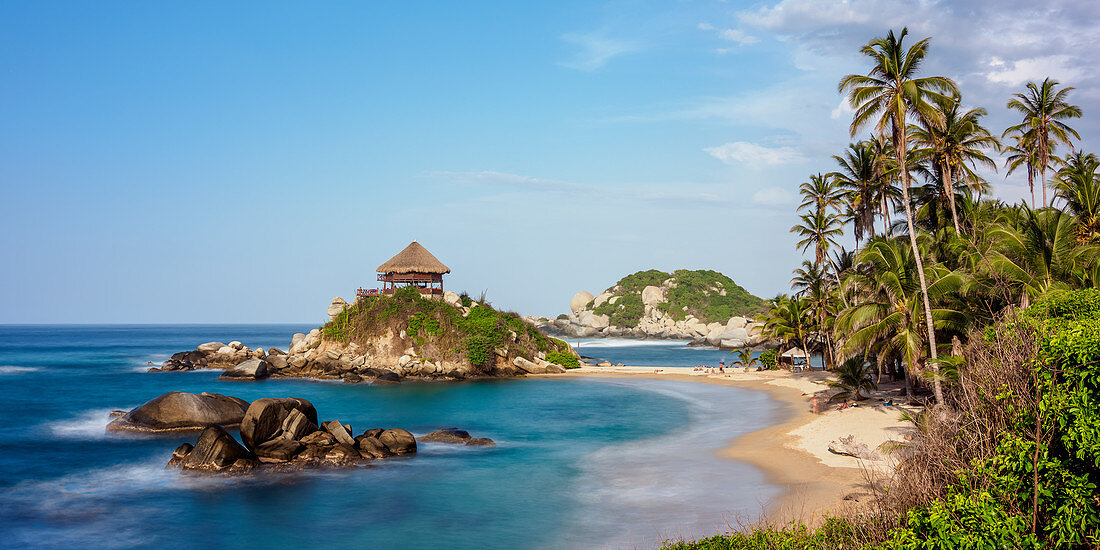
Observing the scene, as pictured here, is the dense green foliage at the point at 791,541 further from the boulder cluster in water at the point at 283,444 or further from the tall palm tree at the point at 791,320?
the tall palm tree at the point at 791,320

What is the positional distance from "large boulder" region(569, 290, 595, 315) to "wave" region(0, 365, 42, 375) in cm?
11726

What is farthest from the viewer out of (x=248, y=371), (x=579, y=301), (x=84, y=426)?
(x=579, y=301)

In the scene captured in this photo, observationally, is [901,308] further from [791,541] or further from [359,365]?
[359,365]

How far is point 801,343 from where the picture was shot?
54.3 m

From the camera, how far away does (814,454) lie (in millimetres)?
22125

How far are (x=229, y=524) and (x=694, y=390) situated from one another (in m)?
34.8

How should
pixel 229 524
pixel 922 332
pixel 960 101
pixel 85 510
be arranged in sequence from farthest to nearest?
pixel 960 101
pixel 922 332
pixel 85 510
pixel 229 524

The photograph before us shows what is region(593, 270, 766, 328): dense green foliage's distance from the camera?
145250 millimetres

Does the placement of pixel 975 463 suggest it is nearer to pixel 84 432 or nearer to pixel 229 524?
pixel 229 524

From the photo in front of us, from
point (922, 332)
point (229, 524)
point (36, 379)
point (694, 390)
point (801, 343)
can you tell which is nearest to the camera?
point (229, 524)

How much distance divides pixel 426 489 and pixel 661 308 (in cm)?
13395

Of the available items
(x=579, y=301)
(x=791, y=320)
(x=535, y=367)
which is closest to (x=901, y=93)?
(x=791, y=320)

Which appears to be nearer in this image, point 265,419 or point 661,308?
point 265,419

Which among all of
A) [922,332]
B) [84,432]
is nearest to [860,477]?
[922,332]
